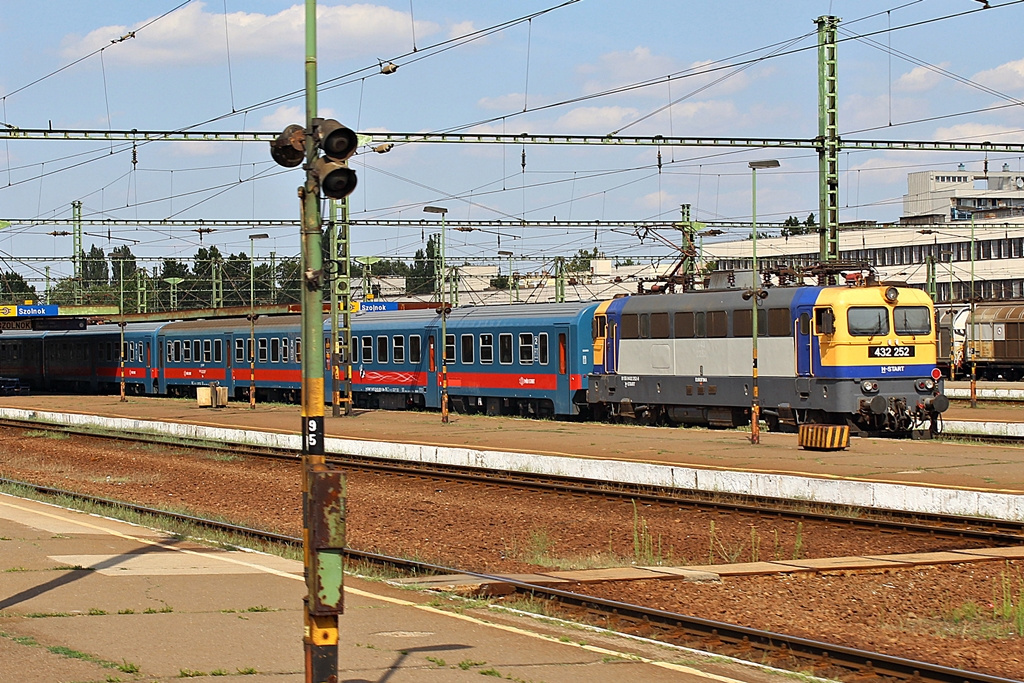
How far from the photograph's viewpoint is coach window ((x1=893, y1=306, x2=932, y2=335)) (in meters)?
29.0

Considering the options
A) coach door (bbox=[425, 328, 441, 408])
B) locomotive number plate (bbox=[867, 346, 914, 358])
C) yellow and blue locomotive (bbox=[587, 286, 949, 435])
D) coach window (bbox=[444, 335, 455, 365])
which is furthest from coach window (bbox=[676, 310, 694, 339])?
coach door (bbox=[425, 328, 441, 408])

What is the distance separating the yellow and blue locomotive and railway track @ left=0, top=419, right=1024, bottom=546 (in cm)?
754

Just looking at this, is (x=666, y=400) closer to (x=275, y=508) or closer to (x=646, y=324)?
(x=646, y=324)

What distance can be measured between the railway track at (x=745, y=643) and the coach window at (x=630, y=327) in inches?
802

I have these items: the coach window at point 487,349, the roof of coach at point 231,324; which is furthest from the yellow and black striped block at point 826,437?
the roof of coach at point 231,324

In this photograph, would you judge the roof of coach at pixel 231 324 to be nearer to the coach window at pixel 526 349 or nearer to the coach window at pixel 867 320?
the coach window at pixel 526 349

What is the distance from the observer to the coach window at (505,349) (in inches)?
1529

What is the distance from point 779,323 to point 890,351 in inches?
107

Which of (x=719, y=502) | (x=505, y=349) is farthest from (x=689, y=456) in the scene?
(x=505, y=349)

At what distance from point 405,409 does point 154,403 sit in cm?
1559

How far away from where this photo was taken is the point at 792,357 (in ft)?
96.2

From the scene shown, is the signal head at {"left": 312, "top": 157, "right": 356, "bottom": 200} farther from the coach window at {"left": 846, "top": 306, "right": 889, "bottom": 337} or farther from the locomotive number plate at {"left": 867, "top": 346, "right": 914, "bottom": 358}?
the locomotive number plate at {"left": 867, "top": 346, "right": 914, "bottom": 358}

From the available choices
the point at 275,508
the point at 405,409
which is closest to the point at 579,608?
the point at 275,508

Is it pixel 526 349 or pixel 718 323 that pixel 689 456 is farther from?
pixel 526 349
